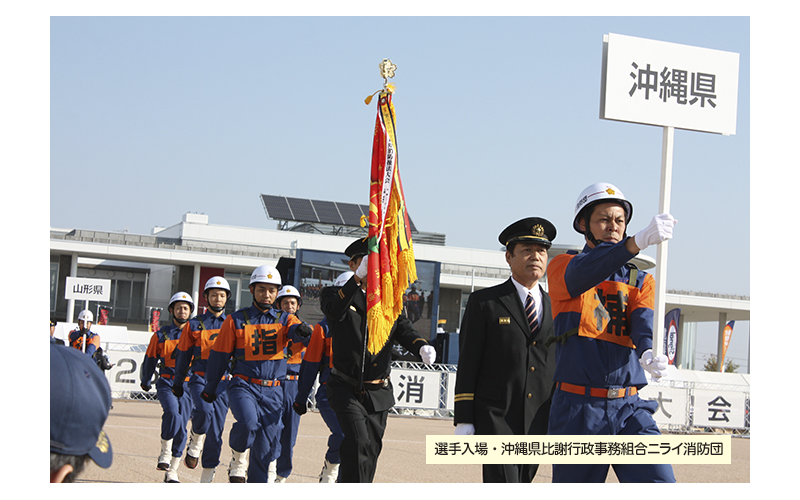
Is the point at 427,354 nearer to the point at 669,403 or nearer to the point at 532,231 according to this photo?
the point at 532,231

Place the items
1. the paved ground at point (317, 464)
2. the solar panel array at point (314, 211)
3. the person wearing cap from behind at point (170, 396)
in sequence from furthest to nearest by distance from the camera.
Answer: the solar panel array at point (314, 211), the person wearing cap from behind at point (170, 396), the paved ground at point (317, 464)

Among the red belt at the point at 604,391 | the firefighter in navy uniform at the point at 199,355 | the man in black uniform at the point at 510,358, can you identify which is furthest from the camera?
the firefighter in navy uniform at the point at 199,355

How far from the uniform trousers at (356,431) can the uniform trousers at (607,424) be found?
71.7 inches

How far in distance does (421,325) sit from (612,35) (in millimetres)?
11080

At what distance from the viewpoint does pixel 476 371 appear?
5316 mm

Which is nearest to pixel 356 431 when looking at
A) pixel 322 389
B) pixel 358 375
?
pixel 358 375

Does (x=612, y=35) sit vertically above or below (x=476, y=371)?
above

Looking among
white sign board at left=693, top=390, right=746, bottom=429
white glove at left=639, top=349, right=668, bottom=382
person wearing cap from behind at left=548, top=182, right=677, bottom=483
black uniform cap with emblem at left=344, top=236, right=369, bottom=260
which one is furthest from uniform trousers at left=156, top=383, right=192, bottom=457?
white sign board at left=693, top=390, right=746, bottom=429

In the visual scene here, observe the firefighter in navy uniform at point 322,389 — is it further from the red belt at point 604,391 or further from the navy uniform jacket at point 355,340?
the red belt at point 604,391

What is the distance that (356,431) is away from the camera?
6191 millimetres

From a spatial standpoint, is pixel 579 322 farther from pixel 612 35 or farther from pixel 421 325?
pixel 421 325

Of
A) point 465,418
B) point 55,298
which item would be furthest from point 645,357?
point 55,298

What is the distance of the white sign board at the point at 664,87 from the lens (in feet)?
39.4

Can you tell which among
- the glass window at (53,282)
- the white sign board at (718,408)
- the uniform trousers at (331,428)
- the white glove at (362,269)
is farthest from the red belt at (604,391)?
the glass window at (53,282)
